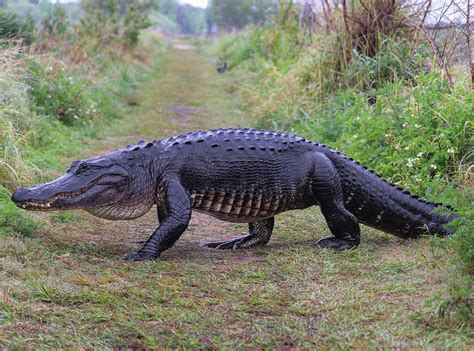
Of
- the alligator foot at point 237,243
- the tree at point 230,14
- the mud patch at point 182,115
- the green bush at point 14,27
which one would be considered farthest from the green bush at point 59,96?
the tree at point 230,14

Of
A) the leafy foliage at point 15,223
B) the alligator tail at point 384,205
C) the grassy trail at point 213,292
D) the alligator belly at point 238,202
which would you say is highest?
the alligator tail at point 384,205

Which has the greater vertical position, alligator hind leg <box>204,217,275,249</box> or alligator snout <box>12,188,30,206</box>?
alligator snout <box>12,188,30,206</box>

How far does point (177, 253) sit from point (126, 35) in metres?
17.1

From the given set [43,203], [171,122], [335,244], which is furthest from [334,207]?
[171,122]

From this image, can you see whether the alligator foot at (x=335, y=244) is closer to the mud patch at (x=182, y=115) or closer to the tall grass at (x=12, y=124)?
the tall grass at (x=12, y=124)

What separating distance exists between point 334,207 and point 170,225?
1237mm

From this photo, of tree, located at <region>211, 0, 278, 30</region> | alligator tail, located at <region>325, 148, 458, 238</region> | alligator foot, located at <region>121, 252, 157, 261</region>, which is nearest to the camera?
alligator foot, located at <region>121, 252, 157, 261</region>

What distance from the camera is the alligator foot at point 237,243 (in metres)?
5.00

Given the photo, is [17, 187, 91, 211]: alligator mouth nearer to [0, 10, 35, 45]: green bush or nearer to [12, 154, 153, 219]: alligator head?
[12, 154, 153, 219]: alligator head

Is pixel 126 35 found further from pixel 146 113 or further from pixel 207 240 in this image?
pixel 207 240

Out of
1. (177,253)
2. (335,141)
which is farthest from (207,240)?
(335,141)

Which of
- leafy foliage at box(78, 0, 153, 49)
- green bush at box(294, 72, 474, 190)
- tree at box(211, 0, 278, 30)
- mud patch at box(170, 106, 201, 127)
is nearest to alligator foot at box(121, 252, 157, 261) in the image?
green bush at box(294, 72, 474, 190)

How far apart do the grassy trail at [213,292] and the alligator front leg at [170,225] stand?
0.12 metres

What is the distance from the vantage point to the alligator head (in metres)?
4.51
